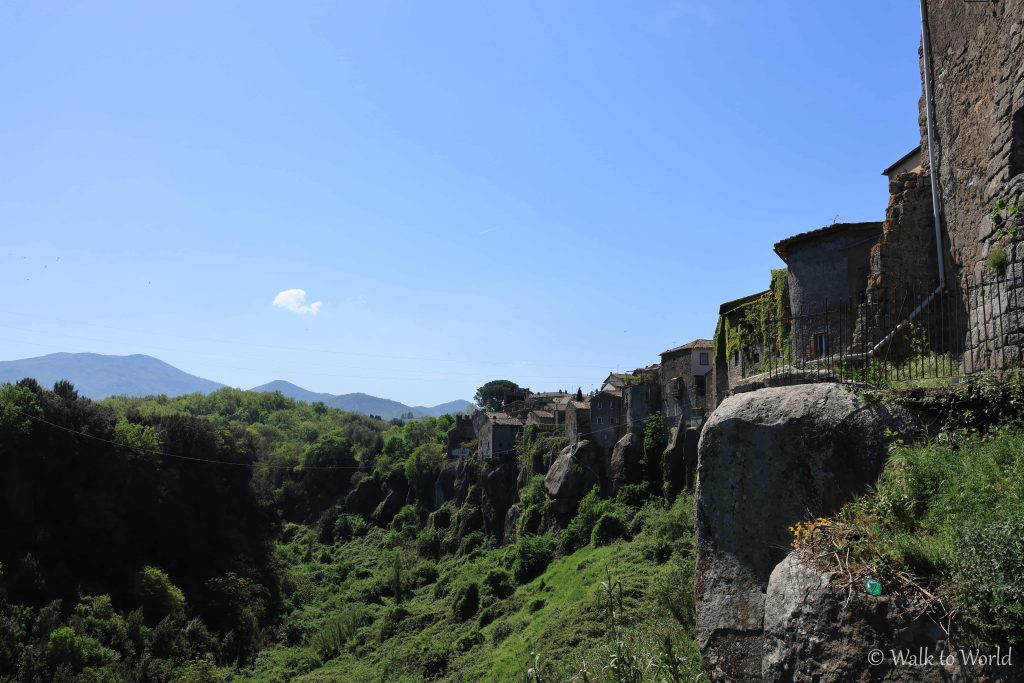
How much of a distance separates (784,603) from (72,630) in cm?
4746

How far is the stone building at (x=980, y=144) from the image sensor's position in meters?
9.31

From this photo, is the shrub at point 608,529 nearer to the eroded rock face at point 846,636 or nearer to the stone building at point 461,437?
the stone building at point 461,437

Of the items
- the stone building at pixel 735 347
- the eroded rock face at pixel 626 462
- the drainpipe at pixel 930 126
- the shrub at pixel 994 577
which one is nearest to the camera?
the shrub at pixel 994 577

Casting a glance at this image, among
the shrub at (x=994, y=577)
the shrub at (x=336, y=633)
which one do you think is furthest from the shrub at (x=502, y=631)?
the shrub at (x=994, y=577)

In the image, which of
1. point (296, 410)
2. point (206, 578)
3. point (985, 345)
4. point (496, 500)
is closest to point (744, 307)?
point (985, 345)

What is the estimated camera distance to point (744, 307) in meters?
30.4

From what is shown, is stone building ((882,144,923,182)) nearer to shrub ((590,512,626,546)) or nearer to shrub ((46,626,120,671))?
shrub ((590,512,626,546))

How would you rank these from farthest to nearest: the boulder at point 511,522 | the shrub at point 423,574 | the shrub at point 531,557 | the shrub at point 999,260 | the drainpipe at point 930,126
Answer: the shrub at point 423,574
the boulder at point 511,522
the shrub at point 531,557
the drainpipe at point 930,126
the shrub at point 999,260

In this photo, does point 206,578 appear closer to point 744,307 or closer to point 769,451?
point 744,307

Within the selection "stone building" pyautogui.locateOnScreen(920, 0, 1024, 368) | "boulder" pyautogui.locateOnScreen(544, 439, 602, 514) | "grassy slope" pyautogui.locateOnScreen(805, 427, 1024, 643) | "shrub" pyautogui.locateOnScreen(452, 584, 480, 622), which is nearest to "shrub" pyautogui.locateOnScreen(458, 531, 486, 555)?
"boulder" pyautogui.locateOnScreen(544, 439, 602, 514)

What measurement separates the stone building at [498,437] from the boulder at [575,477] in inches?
465

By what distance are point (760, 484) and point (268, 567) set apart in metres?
65.9

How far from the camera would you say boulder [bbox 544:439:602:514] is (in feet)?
174

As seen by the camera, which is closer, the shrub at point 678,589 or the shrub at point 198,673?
the shrub at point 678,589
